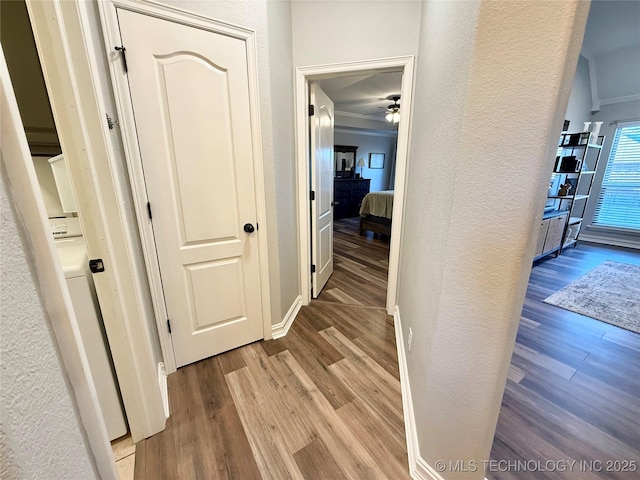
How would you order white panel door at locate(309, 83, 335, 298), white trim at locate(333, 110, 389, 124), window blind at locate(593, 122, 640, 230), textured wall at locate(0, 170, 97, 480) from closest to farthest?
1. textured wall at locate(0, 170, 97, 480)
2. white panel door at locate(309, 83, 335, 298)
3. window blind at locate(593, 122, 640, 230)
4. white trim at locate(333, 110, 389, 124)

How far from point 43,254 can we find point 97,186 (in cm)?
62

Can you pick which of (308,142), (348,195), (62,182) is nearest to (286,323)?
(308,142)

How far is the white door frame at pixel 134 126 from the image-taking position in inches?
47.7

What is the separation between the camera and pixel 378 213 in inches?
188

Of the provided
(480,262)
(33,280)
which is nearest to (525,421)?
(480,262)

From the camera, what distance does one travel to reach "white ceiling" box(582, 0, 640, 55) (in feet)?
9.24

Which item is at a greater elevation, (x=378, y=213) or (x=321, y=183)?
(x=321, y=183)

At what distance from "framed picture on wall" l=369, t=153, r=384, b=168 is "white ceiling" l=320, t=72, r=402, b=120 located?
4.81ft

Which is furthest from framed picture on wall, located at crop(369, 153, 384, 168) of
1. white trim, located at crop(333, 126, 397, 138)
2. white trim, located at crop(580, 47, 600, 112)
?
white trim, located at crop(580, 47, 600, 112)

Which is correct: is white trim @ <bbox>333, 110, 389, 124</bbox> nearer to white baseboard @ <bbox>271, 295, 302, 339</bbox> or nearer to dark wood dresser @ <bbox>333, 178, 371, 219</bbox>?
dark wood dresser @ <bbox>333, 178, 371, 219</bbox>

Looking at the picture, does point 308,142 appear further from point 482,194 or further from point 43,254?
point 43,254

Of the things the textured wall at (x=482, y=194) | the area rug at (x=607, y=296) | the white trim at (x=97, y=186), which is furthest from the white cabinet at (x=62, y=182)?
the area rug at (x=607, y=296)

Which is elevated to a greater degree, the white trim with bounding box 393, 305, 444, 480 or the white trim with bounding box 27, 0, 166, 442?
the white trim with bounding box 27, 0, 166, 442

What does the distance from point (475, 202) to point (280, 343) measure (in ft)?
5.48
